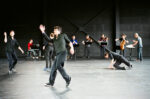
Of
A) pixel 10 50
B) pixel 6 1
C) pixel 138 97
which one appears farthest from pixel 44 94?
pixel 6 1

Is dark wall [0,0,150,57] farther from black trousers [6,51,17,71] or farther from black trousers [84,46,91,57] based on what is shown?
black trousers [6,51,17,71]

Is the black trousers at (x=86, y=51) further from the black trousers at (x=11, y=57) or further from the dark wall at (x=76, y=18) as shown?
the black trousers at (x=11, y=57)

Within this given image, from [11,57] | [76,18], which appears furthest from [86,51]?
[11,57]

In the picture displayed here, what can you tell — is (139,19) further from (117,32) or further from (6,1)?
(6,1)

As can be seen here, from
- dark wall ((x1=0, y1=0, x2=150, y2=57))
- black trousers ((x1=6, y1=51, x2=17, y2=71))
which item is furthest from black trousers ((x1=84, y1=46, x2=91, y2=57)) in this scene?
black trousers ((x1=6, y1=51, x2=17, y2=71))

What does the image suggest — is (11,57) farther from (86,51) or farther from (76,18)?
(76,18)

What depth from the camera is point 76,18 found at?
1927cm

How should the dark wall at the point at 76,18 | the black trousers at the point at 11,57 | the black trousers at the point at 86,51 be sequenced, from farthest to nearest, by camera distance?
the dark wall at the point at 76,18, the black trousers at the point at 86,51, the black trousers at the point at 11,57

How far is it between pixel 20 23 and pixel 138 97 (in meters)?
15.6

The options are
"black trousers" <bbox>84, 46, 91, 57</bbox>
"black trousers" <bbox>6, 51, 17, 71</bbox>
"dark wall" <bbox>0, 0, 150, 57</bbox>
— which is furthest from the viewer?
"dark wall" <bbox>0, 0, 150, 57</bbox>

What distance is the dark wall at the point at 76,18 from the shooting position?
19016mm

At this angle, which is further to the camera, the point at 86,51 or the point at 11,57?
the point at 86,51

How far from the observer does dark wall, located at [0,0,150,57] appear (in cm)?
1902

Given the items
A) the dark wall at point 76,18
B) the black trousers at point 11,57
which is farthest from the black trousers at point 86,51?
the black trousers at point 11,57
